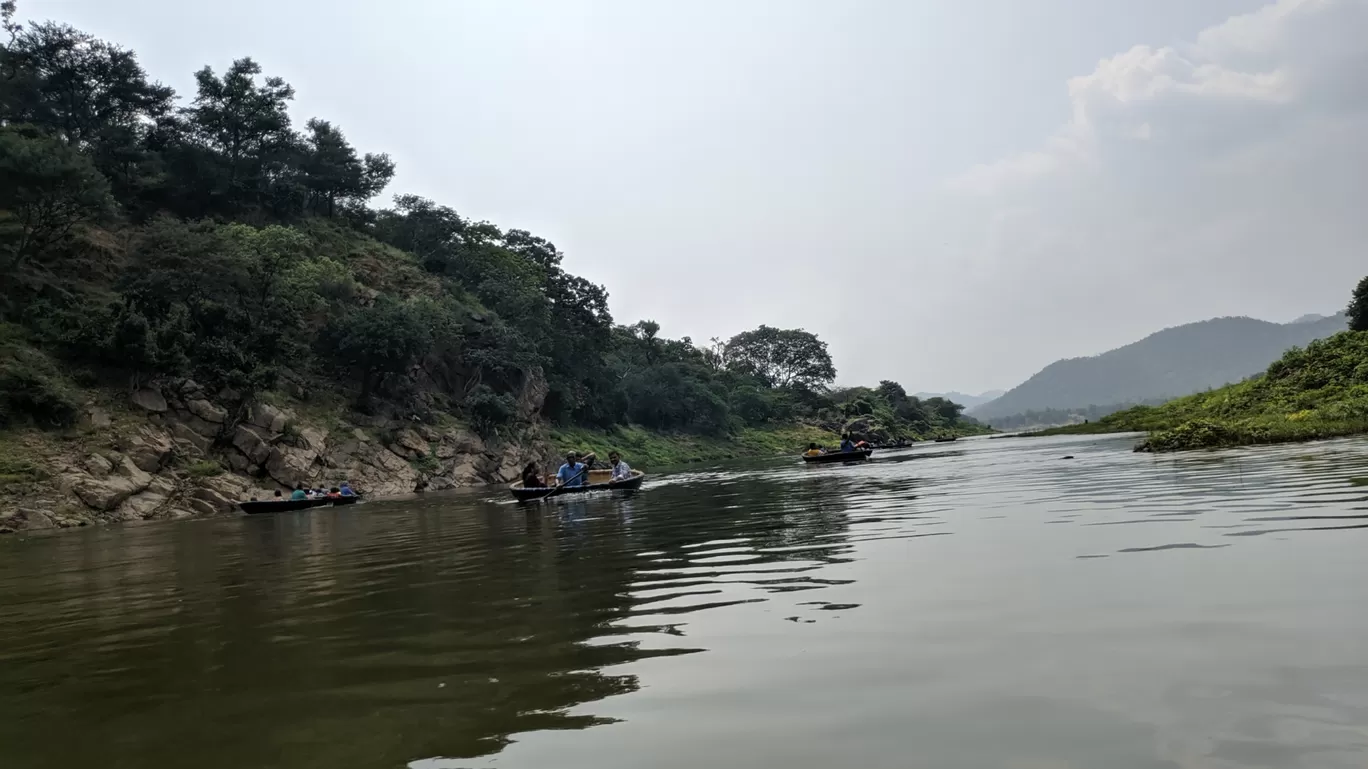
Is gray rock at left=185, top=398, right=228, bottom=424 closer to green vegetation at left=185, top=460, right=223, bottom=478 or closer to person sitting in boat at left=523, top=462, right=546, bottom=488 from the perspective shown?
green vegetation at left=185, top=460, right=223, bottom=478

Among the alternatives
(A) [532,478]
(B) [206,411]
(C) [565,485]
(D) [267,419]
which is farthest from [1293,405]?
(B) [206,411]

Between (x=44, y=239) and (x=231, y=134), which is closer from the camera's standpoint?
(x=44, y=239)

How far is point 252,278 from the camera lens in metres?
37.6

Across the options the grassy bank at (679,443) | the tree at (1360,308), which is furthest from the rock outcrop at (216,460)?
the tree at (1360,308)

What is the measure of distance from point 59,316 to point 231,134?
25.4 m

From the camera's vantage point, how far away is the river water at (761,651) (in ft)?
11.3

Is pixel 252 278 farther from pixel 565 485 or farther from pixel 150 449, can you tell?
pixel 565 485

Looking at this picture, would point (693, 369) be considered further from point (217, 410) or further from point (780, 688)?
point (780, 688)

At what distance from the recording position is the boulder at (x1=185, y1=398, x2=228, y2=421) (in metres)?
33.0

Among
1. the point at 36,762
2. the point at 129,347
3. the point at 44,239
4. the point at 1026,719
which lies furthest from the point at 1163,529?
the point at 44,239

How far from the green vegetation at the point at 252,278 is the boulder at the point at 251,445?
1.80m

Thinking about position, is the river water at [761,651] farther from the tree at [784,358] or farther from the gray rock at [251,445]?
the tree at [784,358]

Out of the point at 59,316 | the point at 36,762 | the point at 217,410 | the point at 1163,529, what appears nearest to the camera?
the point at 36,762

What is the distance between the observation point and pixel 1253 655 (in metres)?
4.11
